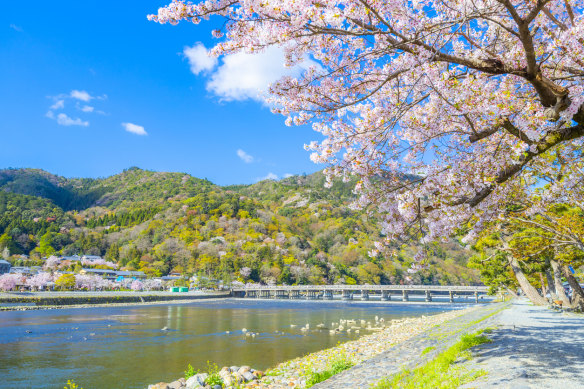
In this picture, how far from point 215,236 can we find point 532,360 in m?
94.8

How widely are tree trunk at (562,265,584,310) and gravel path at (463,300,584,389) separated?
740 centimetres

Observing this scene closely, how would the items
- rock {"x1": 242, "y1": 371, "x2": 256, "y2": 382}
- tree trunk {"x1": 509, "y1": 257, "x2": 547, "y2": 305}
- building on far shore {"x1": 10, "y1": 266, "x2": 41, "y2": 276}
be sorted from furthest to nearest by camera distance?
building on far shore {"x1": 10, "y1": 266, "x2": 41, "y2": 276}
tree trunk {"x1": 509, "y1": 257, "x2": 547, "y2": 305}
rock {"x1": 242, "y1": 371, "x2": 256, "y2": 382}

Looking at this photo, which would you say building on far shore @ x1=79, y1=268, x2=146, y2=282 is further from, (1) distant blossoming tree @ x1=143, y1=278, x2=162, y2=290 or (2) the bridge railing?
(2) the bridge railing

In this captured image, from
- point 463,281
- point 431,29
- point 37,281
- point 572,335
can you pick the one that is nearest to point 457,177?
point 431,29

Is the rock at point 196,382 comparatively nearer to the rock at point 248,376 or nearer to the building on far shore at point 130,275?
the rock at point 248,376

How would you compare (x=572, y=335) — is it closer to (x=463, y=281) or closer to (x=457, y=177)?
(x=457, y=177)

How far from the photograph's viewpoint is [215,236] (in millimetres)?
97500

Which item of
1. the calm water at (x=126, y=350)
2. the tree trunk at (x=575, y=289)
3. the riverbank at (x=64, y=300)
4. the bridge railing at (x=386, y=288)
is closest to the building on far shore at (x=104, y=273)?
the riverbank at (x=64, y=300)

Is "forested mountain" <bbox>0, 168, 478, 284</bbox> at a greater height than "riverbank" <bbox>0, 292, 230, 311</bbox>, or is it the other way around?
"forested mountain" <bbox>0, 168, 478, 284</bbox>

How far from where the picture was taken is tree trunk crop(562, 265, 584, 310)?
652 inches

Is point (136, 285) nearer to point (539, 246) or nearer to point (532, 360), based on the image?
point (539, 246)

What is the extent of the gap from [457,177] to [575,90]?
164 cm

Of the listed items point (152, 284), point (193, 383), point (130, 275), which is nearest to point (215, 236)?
point (130, 275)

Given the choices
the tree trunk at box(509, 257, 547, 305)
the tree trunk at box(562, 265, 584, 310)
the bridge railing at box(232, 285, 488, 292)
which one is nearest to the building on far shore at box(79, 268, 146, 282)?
the bridge railing at box(232, 285, 488, 292)
